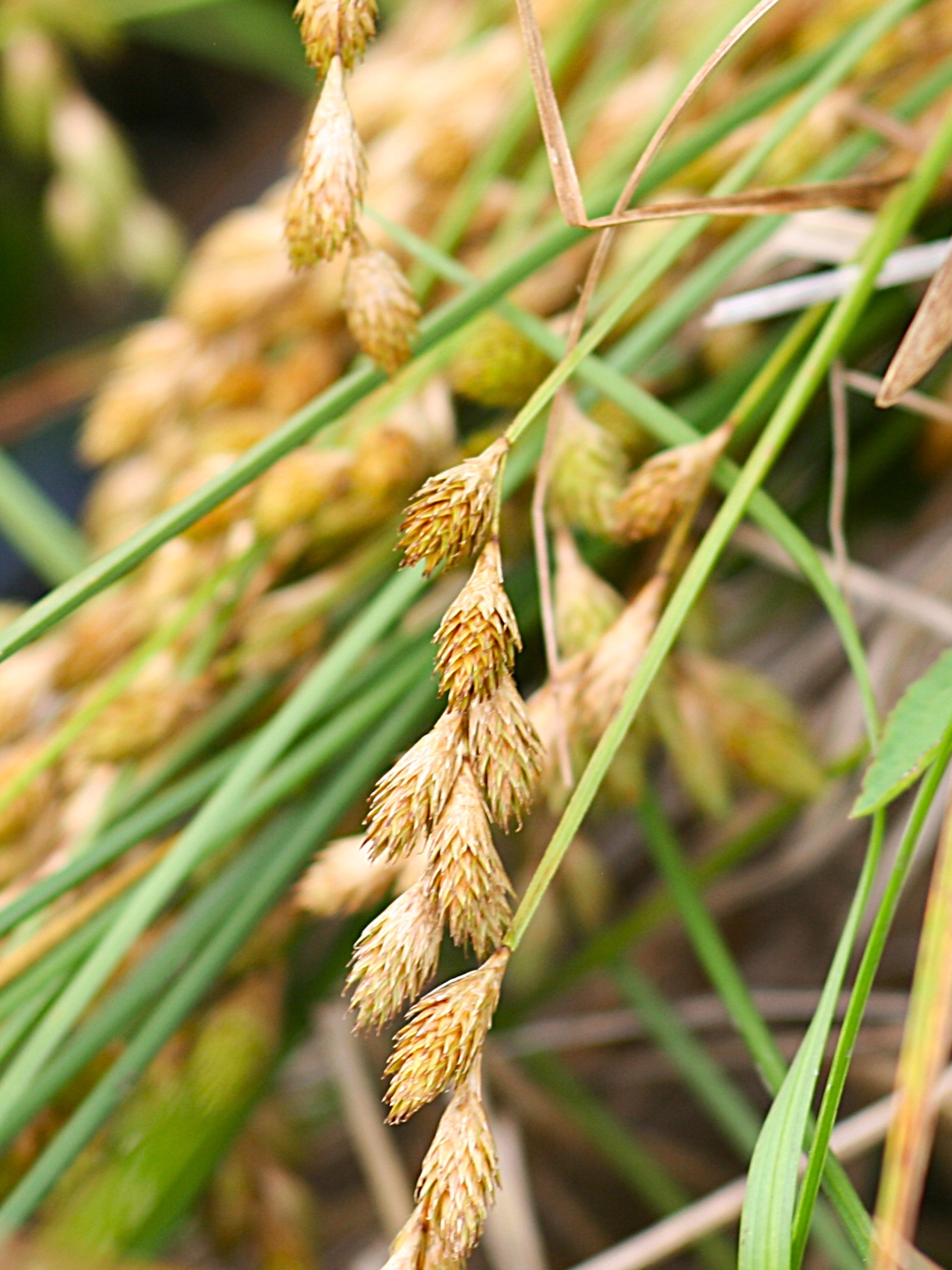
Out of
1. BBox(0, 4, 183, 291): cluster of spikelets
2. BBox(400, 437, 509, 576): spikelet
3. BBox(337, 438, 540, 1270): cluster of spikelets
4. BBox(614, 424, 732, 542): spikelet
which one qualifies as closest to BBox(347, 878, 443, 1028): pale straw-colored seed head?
BBox(337, 438, 540, 1270): cluster of spikelets

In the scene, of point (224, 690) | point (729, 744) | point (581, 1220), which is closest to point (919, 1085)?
point (729, 744)

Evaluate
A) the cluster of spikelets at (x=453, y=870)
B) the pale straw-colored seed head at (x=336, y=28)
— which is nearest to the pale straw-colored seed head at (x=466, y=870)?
the cluster of spikelets at (x=453, y=870)

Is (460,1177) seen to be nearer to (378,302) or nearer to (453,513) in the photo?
(453,513)

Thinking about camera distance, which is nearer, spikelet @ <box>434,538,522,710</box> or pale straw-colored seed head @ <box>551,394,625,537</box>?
spikelet @ <box>434,538,522,710</box>

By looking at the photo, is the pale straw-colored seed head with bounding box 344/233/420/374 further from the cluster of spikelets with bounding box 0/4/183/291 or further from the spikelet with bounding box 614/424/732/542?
the cluster of spikelets with bounding box 0/4/183/291

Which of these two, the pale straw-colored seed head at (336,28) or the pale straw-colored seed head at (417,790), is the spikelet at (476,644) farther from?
the pale straw-colored seed head at (336,28)

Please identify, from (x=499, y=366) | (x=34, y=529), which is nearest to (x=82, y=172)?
(x=34, y=529)

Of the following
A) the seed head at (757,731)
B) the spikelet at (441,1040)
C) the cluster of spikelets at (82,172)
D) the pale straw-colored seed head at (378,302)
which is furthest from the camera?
the cluster of spikelets at (82,172)
